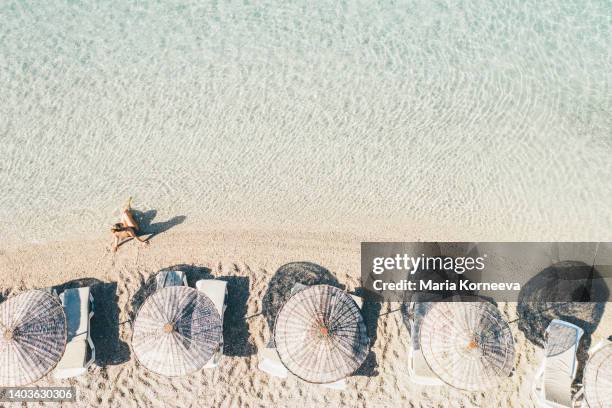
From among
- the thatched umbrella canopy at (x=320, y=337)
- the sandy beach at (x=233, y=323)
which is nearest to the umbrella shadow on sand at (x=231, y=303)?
the sandy beach at (x=233, y=323)

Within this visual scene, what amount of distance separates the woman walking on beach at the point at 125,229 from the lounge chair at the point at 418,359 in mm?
5793

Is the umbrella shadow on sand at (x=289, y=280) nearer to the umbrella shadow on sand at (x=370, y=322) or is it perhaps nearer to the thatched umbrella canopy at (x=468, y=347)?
the umbrella shadow on sand at (x=370, y=322)

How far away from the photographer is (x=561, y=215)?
29.6ft

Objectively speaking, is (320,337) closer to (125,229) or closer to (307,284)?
(307,284)

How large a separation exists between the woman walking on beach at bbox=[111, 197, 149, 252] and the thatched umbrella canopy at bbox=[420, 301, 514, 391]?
6.15 meters

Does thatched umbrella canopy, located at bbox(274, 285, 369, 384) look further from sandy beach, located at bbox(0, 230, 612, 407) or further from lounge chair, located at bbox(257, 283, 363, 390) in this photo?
sandy beach, located at bbox(0, 230, 612, 407)

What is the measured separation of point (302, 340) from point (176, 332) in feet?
7.41

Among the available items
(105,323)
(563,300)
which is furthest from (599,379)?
(105,323)

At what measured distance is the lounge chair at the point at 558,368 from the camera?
25.8 ft

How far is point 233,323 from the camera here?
856 cm

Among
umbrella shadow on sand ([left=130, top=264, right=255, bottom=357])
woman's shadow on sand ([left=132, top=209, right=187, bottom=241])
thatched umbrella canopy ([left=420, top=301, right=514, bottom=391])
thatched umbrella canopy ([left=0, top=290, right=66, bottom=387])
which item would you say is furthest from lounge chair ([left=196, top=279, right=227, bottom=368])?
thatched umbrella canopy ([left=420, top=301, right=514, bottom=391])

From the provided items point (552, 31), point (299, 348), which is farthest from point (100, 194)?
point (552, 31)

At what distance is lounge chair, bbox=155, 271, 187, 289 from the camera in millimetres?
8477

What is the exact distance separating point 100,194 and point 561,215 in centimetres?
1010
